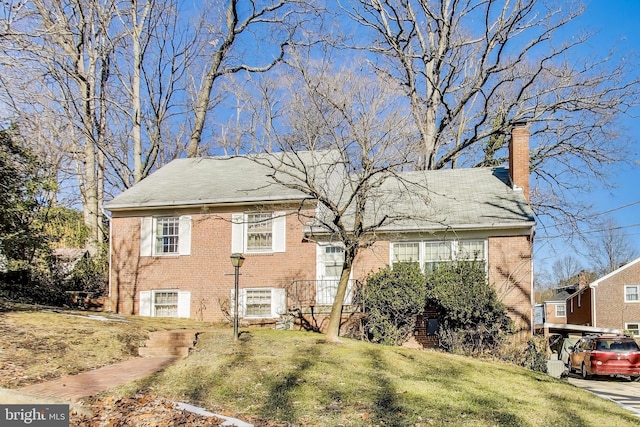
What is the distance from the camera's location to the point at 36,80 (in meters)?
9.52

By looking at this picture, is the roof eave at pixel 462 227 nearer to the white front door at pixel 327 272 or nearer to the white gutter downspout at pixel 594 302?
the white front door at pixel 327 272

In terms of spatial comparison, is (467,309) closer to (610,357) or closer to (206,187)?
(610,357)

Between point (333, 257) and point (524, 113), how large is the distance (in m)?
13.3

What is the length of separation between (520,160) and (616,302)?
883 inches

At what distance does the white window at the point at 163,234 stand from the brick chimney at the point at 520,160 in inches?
422

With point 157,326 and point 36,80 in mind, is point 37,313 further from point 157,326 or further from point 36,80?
point 36,80

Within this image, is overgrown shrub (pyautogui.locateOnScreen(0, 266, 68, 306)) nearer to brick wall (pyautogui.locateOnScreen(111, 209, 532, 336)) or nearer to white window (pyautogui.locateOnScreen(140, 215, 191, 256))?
brick wall (pyautogui.locateOnScreen(111, 209, 532, 336))

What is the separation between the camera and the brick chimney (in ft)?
59.2

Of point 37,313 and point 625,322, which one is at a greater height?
point 37,313

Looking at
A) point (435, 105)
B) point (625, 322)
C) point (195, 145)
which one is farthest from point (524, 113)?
point (625, 322)

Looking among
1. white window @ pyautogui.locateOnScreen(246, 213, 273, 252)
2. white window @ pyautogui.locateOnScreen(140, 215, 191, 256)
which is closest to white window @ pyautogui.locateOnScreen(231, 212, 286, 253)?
white window @ pyautogui.locateOnScreen(246, 213, 273, 252)

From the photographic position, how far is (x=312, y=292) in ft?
55.6

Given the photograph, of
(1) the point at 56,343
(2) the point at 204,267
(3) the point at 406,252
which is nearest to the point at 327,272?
(3) the point at 406,252

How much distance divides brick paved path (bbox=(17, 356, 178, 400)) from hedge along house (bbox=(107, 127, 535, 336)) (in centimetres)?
648
